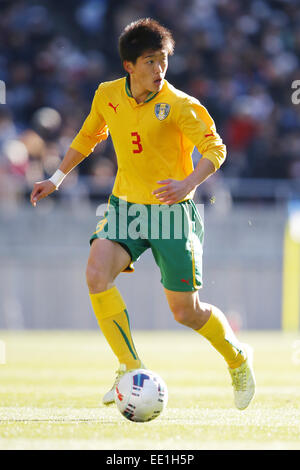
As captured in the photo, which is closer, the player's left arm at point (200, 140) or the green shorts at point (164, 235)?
the player's left arm at point (200, 140)

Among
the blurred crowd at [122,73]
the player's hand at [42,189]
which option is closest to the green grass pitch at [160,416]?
the player's hand at [42,189]

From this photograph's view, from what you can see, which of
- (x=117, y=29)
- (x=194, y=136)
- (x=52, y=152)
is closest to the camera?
(x=194, y=136)

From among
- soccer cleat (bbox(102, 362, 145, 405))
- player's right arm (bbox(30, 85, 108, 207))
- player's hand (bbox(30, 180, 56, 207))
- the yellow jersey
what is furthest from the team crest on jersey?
soccer cleat (bbox(102, 362, 145, 405))

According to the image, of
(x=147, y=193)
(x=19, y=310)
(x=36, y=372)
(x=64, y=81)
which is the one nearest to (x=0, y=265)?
(x=19, y=310)

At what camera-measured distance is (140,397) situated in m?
5.11

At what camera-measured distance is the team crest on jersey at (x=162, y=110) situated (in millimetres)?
5582

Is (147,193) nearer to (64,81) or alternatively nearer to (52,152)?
(52,152)

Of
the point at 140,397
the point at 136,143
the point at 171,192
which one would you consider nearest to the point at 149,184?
the point at 136,143

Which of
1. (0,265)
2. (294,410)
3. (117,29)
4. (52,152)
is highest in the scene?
(117,29)

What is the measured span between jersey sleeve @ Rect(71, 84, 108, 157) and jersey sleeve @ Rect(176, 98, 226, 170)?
67cm

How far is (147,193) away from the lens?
5746 millimetres

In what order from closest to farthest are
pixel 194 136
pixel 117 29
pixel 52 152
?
pixel 194 136, pixel 52 152, pixel 117 29

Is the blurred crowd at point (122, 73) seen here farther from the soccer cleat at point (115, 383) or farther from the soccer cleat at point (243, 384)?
the soccer cleat at point (115, 383)

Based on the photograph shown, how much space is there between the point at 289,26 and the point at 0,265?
7679 millimetres
